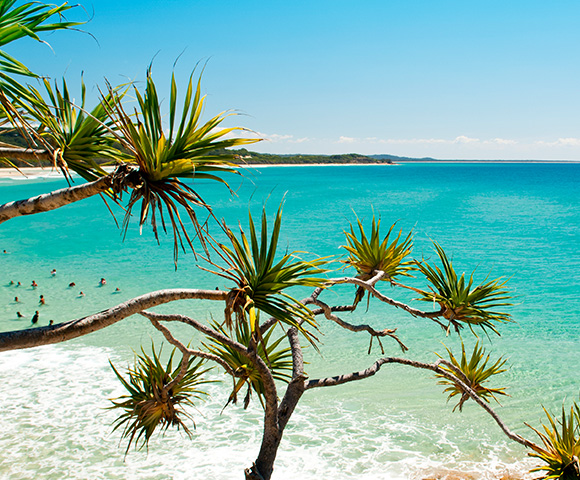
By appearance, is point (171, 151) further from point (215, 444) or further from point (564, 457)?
point (215, 444)

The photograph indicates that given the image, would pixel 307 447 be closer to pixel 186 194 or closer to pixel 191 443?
pixel 191 443

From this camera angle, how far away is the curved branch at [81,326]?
235 cm

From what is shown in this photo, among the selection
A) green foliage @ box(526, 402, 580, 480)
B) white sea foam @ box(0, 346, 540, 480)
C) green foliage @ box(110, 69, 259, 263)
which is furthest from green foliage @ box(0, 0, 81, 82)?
white sea foam @ box(0, 346, 540, 480)

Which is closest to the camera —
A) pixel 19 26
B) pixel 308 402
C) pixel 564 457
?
pixel 19 26

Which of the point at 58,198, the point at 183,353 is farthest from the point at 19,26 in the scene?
the point at 183,353

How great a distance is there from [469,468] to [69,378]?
8.14 m

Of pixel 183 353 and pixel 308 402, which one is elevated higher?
pixel 183 353

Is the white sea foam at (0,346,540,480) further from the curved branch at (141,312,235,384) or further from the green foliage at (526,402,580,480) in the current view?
the curved branch at (141,312,235,384)

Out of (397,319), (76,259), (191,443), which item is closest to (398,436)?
(191,443)

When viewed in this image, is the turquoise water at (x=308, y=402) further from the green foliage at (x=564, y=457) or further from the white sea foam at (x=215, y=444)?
the green foliage at (x=564, y=457)

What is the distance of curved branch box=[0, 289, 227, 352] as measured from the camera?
2352 mm

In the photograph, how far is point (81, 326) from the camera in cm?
248

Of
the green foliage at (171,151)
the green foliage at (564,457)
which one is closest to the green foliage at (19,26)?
the green foliage at (171,151)

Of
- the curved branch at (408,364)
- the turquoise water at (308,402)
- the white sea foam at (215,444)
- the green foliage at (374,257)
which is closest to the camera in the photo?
the curved branch at (408,364)
